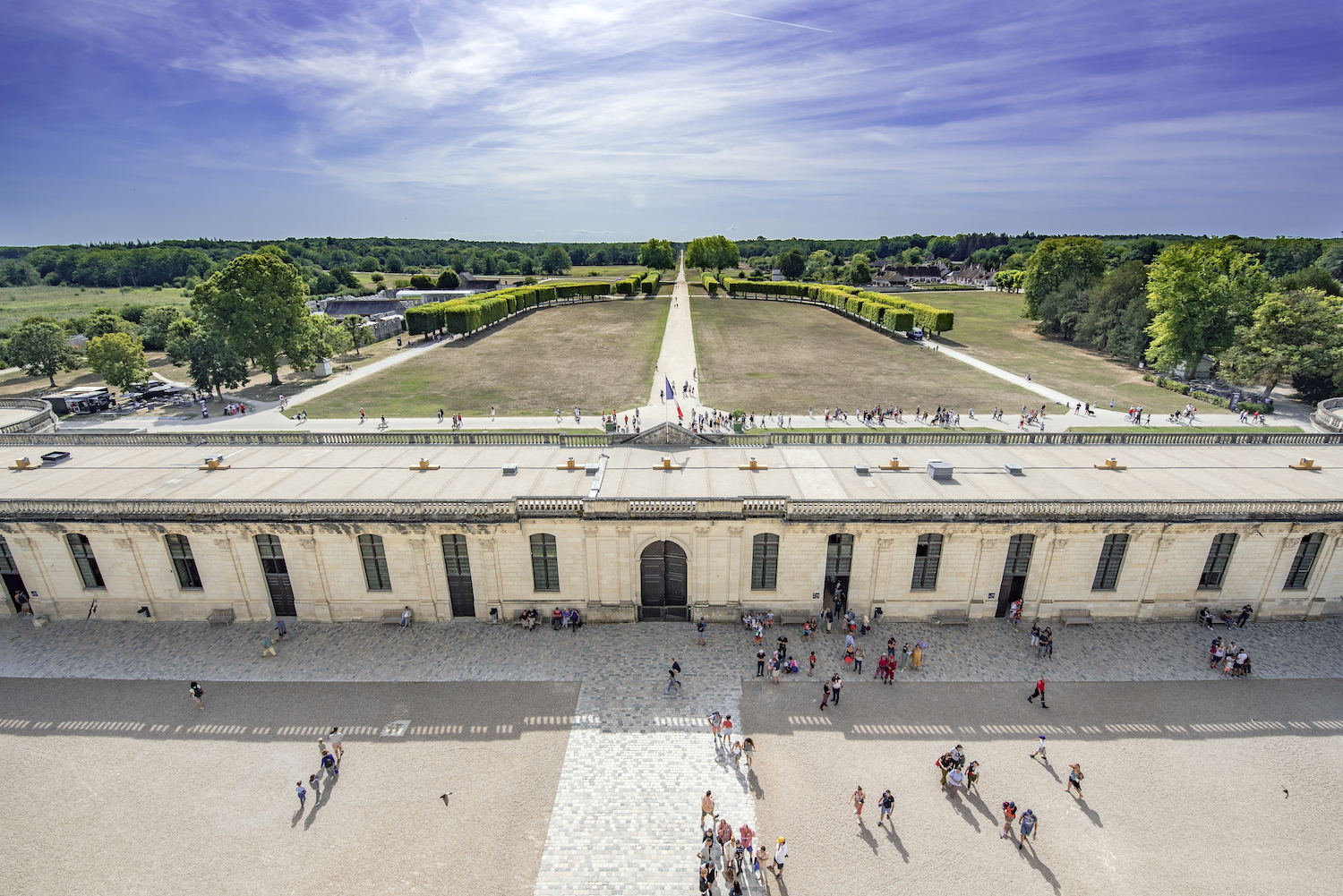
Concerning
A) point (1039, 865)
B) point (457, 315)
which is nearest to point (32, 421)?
point (1039, 865)

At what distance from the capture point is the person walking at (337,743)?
69.1ft

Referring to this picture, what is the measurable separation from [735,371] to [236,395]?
5656cm

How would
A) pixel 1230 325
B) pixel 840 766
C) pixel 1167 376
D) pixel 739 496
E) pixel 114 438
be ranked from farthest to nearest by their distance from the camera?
1. pixel 1167 376
2. pixel 1230 325
3. pixel 114 438
4. pixel 739 496
5. pixel 840 766

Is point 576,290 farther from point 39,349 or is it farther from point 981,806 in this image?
point 981,806

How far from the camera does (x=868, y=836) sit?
18516mm

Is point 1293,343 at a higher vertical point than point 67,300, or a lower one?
higher

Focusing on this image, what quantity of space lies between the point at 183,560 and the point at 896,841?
99.4ft

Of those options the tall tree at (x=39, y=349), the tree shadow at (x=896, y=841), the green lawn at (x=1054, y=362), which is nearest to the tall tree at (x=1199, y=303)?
the green lawn at (x=1054, y=362)

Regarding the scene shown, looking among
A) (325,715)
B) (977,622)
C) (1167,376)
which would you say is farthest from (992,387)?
(325,715)

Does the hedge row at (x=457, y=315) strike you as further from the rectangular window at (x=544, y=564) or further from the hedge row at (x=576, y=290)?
the rectangular window at (x=544, y=564)

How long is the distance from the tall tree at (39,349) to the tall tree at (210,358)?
1709 cm

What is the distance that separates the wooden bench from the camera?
1099 inches

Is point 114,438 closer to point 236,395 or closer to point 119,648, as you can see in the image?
point 119,648

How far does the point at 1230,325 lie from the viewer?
66.6 metres
